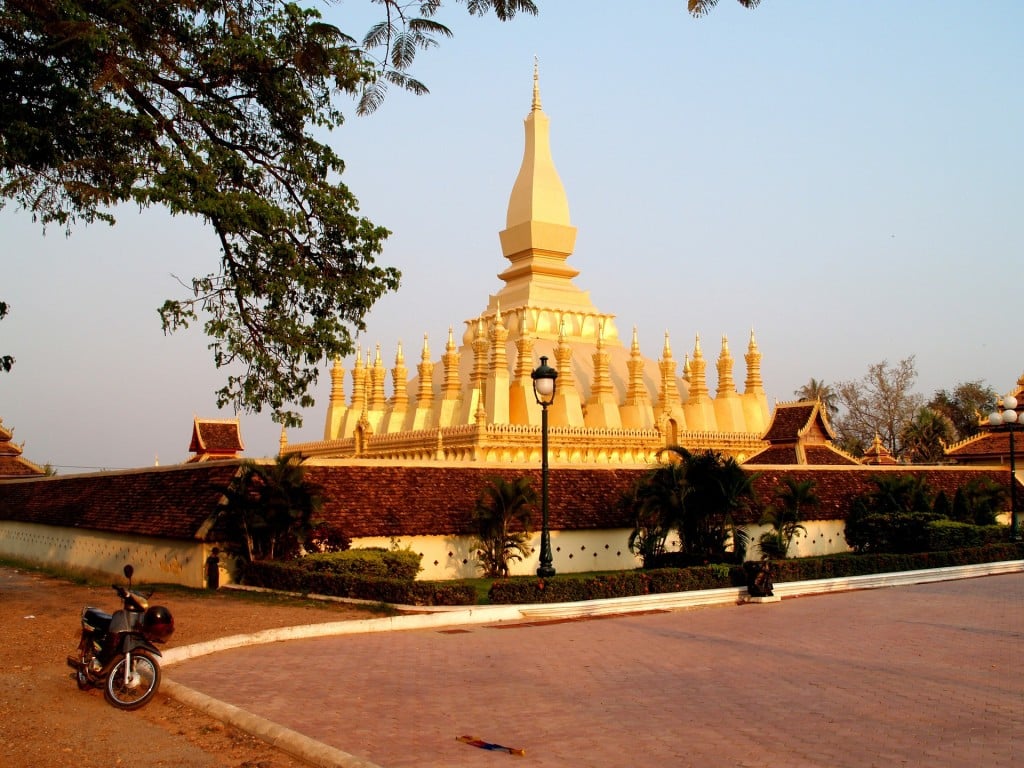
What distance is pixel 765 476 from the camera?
2444 centimetres

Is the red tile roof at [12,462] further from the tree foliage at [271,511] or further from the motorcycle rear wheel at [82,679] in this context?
the motorcycle rear wheel at [82,679]

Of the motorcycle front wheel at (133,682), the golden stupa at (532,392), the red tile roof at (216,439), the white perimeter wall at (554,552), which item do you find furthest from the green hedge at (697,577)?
the red tile roof at (216,439)

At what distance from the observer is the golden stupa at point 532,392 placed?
1232 inches

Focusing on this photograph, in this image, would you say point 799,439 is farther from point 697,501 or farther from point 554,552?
point 554,552

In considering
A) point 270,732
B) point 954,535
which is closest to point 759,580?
point 954,535

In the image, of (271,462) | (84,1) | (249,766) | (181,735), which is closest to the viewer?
(249,766)

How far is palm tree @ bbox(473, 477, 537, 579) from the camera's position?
18.9 metres

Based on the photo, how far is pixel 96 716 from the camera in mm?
7988

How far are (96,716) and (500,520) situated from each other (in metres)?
→ 11.4

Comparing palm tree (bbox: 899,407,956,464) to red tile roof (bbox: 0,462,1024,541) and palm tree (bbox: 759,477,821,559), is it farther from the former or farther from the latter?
palm tree (bbox: 759,477,821,559)

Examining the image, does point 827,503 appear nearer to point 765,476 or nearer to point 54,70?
point 765,476

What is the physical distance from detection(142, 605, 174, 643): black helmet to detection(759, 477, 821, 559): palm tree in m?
16.2

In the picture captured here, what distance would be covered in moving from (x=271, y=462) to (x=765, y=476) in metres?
12.0

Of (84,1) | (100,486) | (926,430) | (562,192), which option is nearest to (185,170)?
(84,1)
